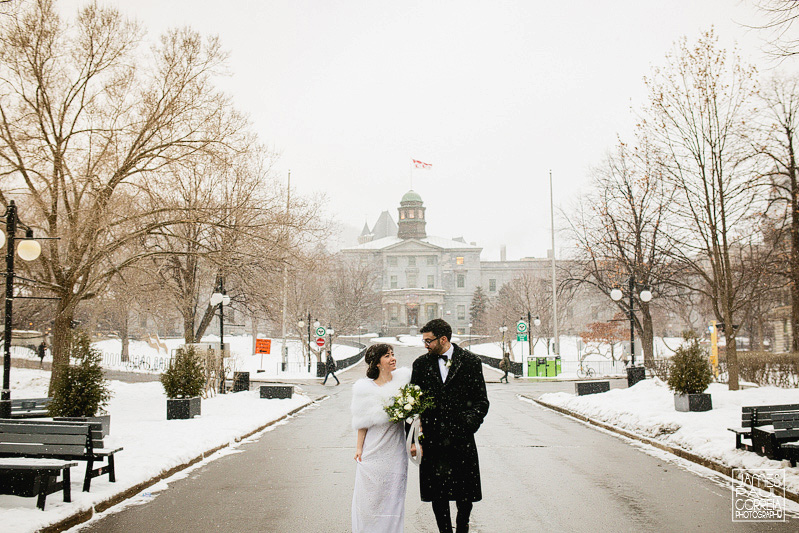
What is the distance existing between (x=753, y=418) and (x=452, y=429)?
5848 millimetres

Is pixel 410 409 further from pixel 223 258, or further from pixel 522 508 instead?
pixel 223 258

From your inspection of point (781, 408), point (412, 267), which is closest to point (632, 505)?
point (781, 408)

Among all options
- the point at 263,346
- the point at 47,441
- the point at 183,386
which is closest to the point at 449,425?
the point at 47,441

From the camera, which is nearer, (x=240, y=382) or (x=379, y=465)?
(x=379, y=465)

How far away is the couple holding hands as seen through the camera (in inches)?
218

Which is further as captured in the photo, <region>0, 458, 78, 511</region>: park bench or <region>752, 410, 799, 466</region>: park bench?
<region>752, 410, 799, 466</region>: park bench

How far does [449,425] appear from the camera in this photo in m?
5.63

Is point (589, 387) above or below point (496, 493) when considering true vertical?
below

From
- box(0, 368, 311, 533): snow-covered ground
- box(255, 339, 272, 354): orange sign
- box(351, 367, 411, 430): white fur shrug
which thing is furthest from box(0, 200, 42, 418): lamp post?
box(255, 339, 272, 354): orange sign

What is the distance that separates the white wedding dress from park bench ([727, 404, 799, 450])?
604 cm

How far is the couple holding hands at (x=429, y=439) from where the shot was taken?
18.2ft

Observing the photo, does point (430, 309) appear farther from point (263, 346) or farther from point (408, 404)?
point (408, 404)

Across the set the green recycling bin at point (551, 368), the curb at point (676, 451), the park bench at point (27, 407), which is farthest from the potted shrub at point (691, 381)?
the green recycling bin at point (551, 368)

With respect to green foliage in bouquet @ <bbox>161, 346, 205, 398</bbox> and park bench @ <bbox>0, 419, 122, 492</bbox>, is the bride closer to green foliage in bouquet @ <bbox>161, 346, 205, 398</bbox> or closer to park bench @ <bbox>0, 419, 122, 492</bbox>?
park bench @ <bbox>0, 419, 122, 492</bbox>
